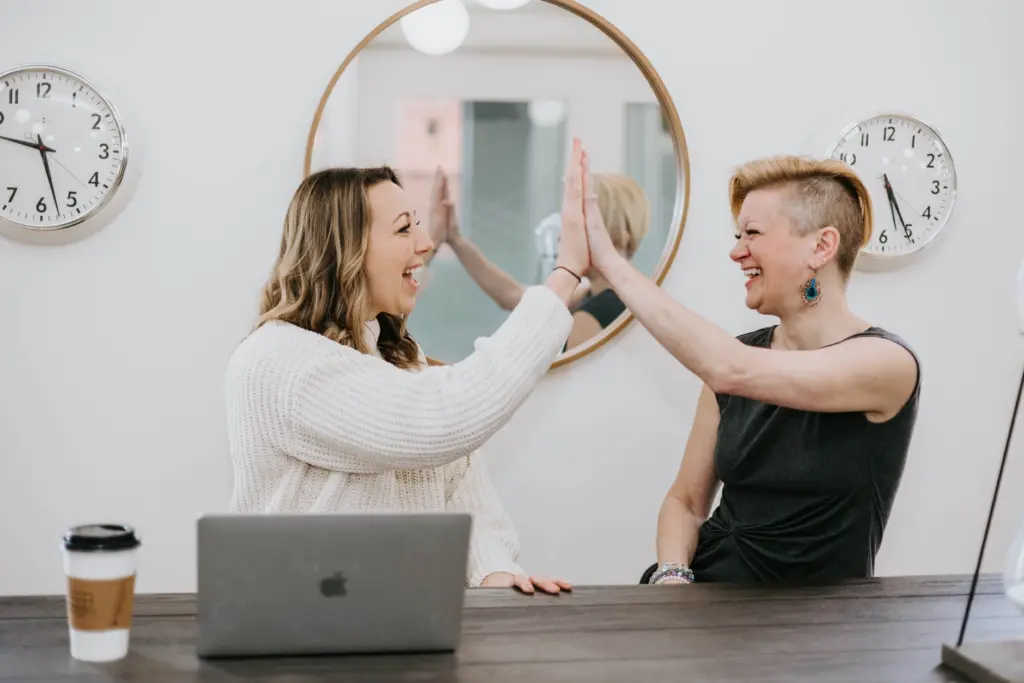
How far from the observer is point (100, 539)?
1.14m

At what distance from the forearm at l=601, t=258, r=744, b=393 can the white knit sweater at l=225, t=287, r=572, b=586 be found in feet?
0.71

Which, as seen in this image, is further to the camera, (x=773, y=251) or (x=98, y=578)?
(x=773, y=251)

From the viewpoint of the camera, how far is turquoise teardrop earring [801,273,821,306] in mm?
1998

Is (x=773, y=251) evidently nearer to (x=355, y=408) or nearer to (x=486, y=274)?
(x=486, y=274)

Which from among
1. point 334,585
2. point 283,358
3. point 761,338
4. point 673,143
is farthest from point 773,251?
point 334,585

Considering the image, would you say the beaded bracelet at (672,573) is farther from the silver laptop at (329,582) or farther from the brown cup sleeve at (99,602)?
Result: the brown cup sleeve at (99,602)

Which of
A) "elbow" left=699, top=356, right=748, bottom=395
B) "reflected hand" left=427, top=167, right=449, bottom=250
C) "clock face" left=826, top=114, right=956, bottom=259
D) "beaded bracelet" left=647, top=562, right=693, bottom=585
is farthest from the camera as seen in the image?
"clock face" left=826, top=114, right=956, bottom=259

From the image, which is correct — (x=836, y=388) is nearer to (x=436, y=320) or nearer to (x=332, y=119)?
(x=436, y=320)

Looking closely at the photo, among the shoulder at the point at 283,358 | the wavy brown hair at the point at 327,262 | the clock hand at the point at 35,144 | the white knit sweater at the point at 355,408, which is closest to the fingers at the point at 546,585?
the white knit sweater at the point at 355,408

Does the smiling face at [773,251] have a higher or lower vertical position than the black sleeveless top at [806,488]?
higher

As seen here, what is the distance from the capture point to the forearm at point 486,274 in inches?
100

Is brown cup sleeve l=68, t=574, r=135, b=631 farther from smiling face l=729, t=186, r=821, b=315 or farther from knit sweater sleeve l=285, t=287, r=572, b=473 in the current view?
smiling face l=729, t=186, r=821, b=315

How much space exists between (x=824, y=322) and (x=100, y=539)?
1.36 meters

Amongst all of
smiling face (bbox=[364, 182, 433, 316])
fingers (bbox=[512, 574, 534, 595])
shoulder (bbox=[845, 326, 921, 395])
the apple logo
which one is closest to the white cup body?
the apple logo
